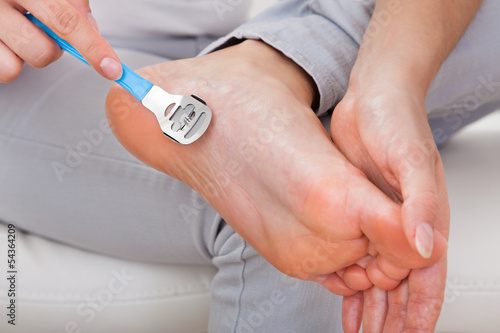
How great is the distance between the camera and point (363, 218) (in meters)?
0.37

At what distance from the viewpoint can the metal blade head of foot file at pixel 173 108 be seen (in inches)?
18.5

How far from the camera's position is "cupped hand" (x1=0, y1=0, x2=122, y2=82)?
0.48 m

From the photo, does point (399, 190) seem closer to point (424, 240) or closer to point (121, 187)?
point (424, 240)

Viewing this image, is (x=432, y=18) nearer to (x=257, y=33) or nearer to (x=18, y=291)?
(x=257, y=33)

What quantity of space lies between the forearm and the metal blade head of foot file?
0.51ft

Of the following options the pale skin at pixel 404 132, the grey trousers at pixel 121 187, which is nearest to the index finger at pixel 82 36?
the grey trousers at pixel 121 187

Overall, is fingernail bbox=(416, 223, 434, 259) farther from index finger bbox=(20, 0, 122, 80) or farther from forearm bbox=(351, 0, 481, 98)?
index finger bbox=(20, 0, 122, 80)

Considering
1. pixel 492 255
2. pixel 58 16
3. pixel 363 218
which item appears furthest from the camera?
pixel 492 255

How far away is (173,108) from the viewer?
48 cm

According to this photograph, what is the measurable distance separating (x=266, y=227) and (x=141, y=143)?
15cm

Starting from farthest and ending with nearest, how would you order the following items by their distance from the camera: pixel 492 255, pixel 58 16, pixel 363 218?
pixel 492 255 → pixel 58 16 → pixel 363 218

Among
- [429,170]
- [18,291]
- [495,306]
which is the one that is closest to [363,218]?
[429,170]

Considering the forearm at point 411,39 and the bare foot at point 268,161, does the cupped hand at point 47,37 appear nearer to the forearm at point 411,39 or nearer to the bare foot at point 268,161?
the bare foot at point 268,161

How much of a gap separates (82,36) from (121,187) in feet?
0.55
